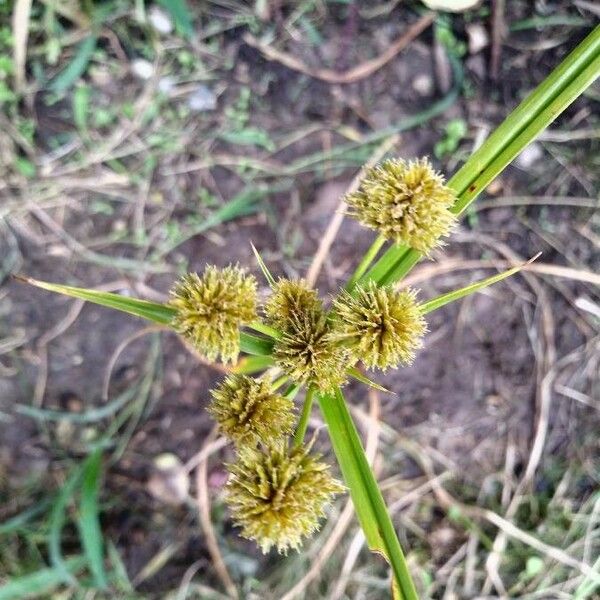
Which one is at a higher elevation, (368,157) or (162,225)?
(368,157)

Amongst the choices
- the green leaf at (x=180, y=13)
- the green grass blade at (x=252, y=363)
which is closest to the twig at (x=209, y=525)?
the green grass blade at (x=252, y=363)

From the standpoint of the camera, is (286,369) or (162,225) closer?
(286,369)

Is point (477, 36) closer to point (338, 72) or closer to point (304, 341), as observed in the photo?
point (338, 72)

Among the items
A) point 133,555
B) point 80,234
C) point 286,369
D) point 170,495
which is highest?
point 80,234

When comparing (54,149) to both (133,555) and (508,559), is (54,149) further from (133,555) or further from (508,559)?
(508,559)

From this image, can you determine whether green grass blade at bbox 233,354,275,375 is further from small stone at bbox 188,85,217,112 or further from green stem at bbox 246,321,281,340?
small stone at bbox 188,85,217,112

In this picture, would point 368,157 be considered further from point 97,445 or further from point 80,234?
point 97,445

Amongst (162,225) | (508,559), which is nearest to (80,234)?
(162,225)
